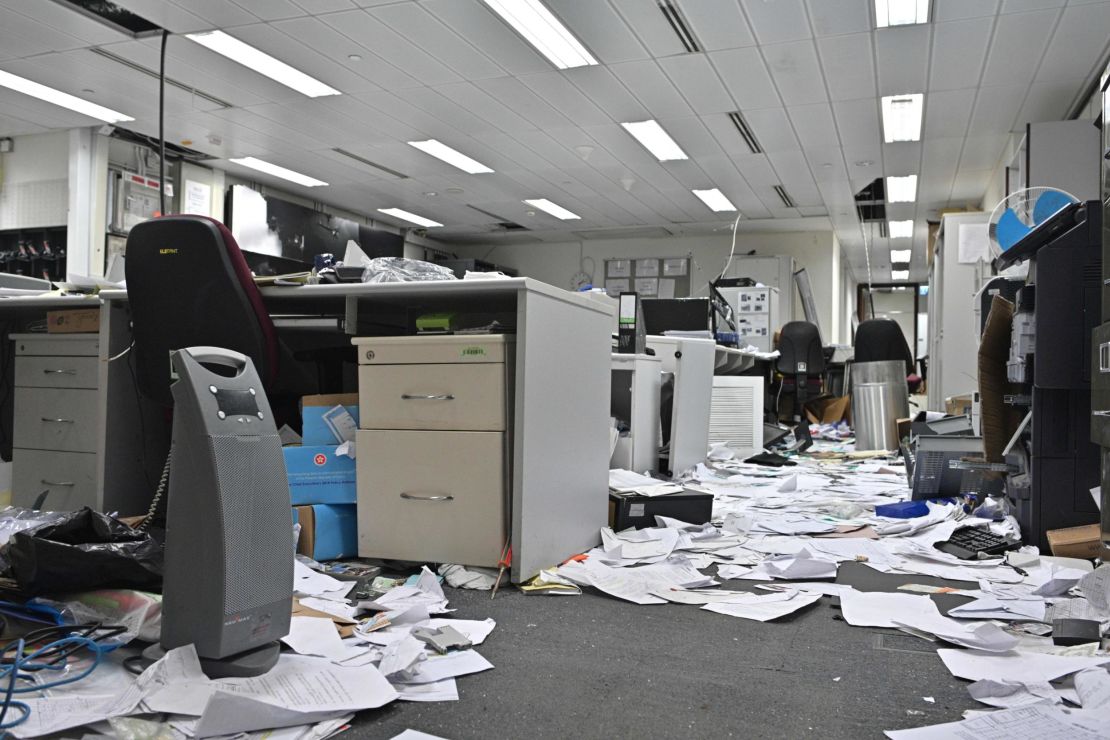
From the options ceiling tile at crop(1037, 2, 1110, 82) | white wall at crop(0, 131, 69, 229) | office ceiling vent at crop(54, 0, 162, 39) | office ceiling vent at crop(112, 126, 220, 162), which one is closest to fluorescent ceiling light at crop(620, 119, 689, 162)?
ceiling tile at crop(1037, 2, 1110, 82)

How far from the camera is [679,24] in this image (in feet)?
15.2

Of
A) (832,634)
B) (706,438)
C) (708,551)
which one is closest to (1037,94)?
(706,438)

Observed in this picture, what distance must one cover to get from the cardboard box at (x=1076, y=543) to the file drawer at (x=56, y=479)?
2.40 metres

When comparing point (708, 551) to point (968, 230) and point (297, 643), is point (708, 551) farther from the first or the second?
point (968, 230)

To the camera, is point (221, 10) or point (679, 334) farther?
point (679, 334)

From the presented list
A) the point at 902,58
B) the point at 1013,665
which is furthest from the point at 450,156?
the point at 1013,665

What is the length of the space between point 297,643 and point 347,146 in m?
6.54

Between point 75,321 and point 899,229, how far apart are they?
34.7ft

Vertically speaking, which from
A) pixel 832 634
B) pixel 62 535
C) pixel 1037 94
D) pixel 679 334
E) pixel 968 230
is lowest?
pixel 832 634

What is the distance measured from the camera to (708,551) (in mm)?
2254

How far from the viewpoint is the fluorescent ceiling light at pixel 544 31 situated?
450 cm

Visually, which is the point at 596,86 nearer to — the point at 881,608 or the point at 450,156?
the point at 450,156

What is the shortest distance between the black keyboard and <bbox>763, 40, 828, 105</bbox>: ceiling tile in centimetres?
344

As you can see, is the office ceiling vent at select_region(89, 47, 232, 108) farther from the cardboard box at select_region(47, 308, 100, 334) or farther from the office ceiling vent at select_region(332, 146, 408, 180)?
the cardboard box at select_region(47, 308, 100, 334)
